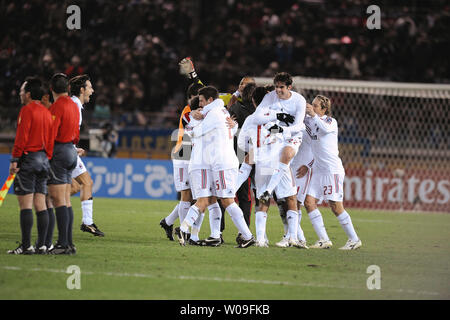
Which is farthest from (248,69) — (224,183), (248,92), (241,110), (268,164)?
(224,183)

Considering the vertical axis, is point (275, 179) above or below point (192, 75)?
below

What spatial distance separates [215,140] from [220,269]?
2294mm

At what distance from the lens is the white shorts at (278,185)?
10.4 m

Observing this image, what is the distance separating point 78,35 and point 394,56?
10582 mm

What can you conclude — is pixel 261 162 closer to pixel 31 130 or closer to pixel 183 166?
pixel 183 166

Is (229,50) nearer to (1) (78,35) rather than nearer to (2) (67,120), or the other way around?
(1) (78,35)

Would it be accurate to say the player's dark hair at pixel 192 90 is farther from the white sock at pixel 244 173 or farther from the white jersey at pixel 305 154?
the white jersey at pixel 305 154

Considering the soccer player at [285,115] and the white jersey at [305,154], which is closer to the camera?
the soccer player at [285,115]

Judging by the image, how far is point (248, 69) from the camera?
82.8 ft

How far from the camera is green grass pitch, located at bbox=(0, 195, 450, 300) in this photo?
704cm

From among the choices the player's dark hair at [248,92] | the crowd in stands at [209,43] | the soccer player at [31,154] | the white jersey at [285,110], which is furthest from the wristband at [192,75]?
the crowd in stands at [209,43]

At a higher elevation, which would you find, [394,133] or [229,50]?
[229,50]
